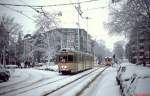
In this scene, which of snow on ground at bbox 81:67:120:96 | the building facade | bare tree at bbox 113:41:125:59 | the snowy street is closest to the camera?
the snowy street

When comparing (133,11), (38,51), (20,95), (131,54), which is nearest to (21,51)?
(38,51)

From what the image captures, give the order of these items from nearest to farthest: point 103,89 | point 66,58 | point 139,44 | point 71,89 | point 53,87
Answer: point 103,89 < point 71,89 < point 53,87 < point 66,58 < point 139,44

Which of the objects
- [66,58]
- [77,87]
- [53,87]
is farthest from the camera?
[66,58]

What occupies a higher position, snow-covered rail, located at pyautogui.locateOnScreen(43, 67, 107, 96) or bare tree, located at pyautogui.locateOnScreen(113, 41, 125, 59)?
bare tree, located at pyautogui.locateOnScreen(113, 41, 125, 59)

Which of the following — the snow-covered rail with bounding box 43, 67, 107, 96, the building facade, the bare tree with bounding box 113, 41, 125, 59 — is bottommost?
the snow-covered rail with bounding box 43, 67, 107, 96

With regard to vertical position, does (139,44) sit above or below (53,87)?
above

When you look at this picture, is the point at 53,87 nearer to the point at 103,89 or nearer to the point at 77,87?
the point at 77,87

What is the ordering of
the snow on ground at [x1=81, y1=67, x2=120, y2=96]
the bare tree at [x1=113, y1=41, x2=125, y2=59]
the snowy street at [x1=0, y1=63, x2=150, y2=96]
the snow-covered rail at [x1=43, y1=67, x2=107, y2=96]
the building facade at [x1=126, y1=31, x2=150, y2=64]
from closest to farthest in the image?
the snowy street at [x1=0, y1=63, x2=150, y2=96], the snow on ground at [x1=81, y1=67, x2=120, y2=96], the snow-covered rail at [x1=43, y1=67, x2=107, y2=96], the building facade at [x1=126, y1=31, x2=150, y2=64], the bare tree at [x1=113, y1=41, x2=125, y2=59]

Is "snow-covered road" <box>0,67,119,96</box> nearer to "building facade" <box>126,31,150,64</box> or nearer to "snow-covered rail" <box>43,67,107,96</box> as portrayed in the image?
"snow-covered rail" <box>43,67,107,96</box>

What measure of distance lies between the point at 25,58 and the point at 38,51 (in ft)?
34.5

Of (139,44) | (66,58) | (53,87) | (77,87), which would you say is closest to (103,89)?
(77,87)

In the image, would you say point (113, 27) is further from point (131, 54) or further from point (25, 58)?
point (131, 54)

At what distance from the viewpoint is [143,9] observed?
40.8 meters

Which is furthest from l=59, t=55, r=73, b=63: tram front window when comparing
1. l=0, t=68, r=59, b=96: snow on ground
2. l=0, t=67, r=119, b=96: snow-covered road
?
l=0, t=67, r=119, b=96: snow-covered road
